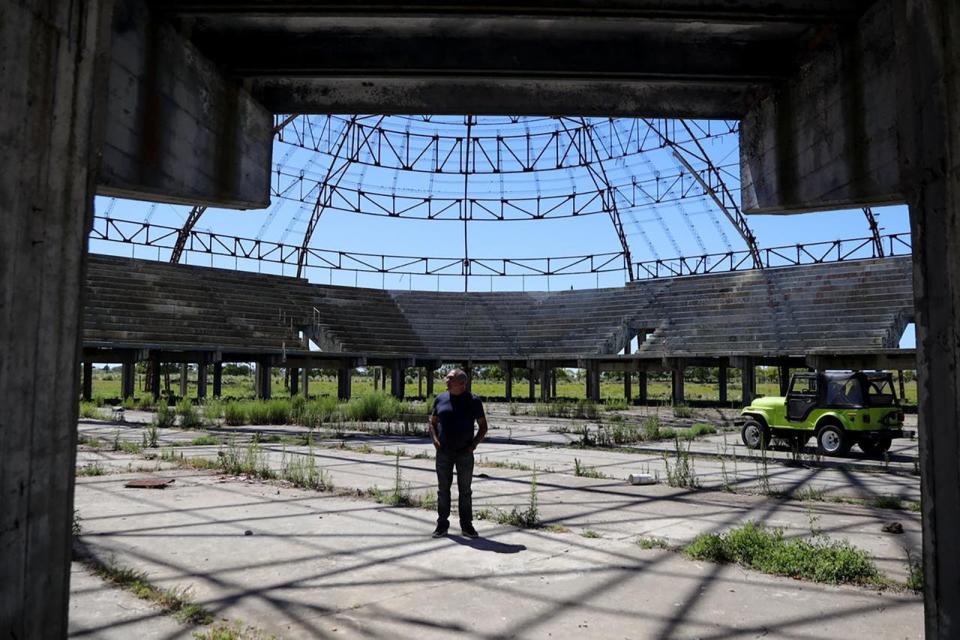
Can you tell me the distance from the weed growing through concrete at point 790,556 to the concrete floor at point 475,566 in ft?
0.62

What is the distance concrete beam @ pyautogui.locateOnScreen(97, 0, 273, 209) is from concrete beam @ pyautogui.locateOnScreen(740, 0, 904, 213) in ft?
15.5

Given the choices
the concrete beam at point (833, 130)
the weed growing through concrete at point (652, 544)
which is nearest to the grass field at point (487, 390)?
the weed growing through concrete at point (652, 544)

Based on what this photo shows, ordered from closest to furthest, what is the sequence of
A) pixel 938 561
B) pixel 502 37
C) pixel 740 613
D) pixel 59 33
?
pixel 59 33, pixel 938 561, pixel 740 613, pixel 502 37

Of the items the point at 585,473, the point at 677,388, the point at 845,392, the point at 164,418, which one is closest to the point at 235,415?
the point at 164,418

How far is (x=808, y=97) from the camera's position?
223 inches

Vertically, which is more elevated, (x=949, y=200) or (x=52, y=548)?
(x=949, y=200)

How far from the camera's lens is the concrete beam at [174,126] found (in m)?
4.64

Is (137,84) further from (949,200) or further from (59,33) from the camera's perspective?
(949,200)

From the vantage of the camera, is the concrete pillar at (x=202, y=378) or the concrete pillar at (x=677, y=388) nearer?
the concrete pillar at (x=202, y=378)

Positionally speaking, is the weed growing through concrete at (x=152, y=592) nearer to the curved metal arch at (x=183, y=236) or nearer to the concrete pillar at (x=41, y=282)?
the concrete pillar at (x=41, y=282)

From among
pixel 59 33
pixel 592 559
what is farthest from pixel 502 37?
pixel 592 559

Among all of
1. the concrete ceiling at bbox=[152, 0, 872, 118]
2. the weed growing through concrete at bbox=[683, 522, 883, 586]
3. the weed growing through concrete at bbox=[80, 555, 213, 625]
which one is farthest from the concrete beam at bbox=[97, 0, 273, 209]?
the weed growing through concrete at bbox=[683, 522, 883, 586]

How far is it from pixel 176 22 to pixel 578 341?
113 ft

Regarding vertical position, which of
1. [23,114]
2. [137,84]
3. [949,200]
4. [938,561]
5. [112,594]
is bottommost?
[112,594]
